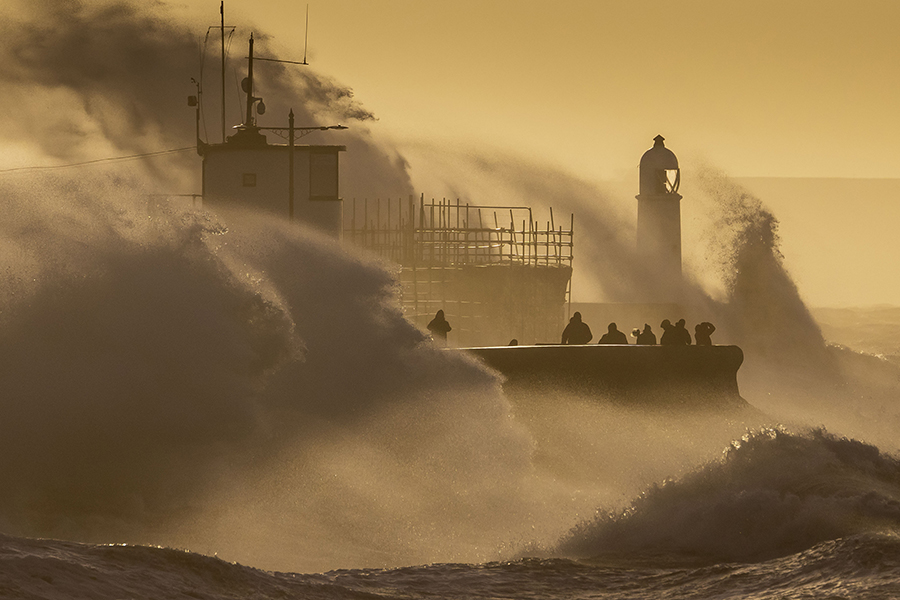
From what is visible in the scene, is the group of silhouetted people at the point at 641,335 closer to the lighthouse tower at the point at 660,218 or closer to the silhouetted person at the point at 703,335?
the silhouetted person at the point at 703,335

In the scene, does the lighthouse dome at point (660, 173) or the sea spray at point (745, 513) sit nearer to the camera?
the sea spray at point (745, 513)

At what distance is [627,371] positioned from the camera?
74.4 feet

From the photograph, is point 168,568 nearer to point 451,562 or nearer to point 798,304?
point 451,562

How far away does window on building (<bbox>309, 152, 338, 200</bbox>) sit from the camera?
28719mm

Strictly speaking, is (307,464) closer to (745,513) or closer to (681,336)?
(745,513)

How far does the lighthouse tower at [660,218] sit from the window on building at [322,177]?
15.9 m

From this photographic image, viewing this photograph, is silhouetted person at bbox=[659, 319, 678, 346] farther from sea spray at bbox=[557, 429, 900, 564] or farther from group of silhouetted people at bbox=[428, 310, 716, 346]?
sea spray at bbox=[557, 429, 900, 564]

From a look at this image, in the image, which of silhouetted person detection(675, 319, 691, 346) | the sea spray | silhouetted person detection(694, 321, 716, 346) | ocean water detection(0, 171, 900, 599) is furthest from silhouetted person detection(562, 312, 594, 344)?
the sea spray

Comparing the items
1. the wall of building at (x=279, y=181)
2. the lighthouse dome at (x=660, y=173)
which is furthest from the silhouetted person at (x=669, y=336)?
the lighthouse dome at (x=660, y=173)

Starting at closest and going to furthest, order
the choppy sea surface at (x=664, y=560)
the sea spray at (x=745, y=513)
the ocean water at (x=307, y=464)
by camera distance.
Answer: the choppy sea surface at (x=664, y=560) → the ocean water at (x=307, y=464) → the sea spray at (x=745, y=513)

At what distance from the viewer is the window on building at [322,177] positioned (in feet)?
94.2

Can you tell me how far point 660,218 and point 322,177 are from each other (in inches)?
641

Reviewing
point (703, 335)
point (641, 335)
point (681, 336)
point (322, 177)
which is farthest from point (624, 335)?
point (322, 177)

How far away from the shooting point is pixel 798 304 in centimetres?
4794
